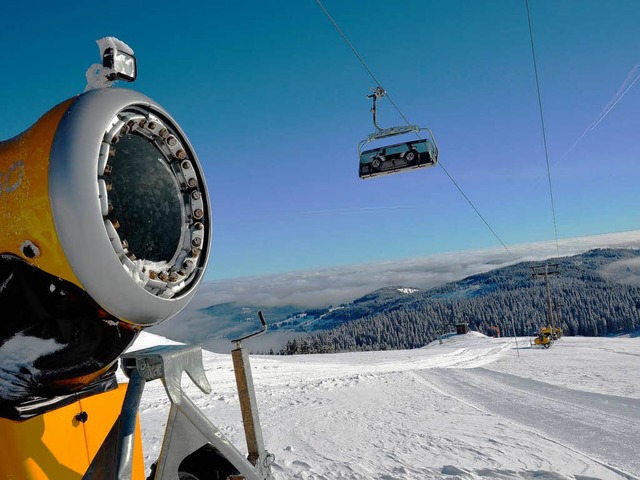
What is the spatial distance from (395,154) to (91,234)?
412 inches

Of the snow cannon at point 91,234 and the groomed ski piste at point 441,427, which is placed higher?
the snow cannon at point 91,234

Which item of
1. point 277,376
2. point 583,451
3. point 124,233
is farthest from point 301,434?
point 277,376

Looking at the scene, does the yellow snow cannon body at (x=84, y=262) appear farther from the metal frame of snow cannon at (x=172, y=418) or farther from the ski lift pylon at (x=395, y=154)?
the ski lift pylon at (x=395, y=154)

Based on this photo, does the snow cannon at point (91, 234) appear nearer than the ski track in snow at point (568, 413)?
Yes

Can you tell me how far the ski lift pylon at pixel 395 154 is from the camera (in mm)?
10914

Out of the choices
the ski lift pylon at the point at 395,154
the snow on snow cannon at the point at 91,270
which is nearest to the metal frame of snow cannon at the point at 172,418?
the snow on snow cannon at the point at 91,270

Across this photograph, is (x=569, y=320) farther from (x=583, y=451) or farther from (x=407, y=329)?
(x=583, y=451)

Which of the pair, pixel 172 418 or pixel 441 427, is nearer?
pixel 172 418

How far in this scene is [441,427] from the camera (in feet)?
20.4

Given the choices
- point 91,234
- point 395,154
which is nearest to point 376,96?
point 395,154

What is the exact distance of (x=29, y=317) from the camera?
4.49ft

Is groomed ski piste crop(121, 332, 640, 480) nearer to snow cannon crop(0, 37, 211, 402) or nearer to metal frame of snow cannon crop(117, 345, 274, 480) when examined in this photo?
metal frame of snow cannon crop(117, 345, 274, 480)

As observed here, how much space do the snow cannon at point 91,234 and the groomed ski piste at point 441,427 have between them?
10.8 feet

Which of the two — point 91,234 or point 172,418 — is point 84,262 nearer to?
point 91,234
